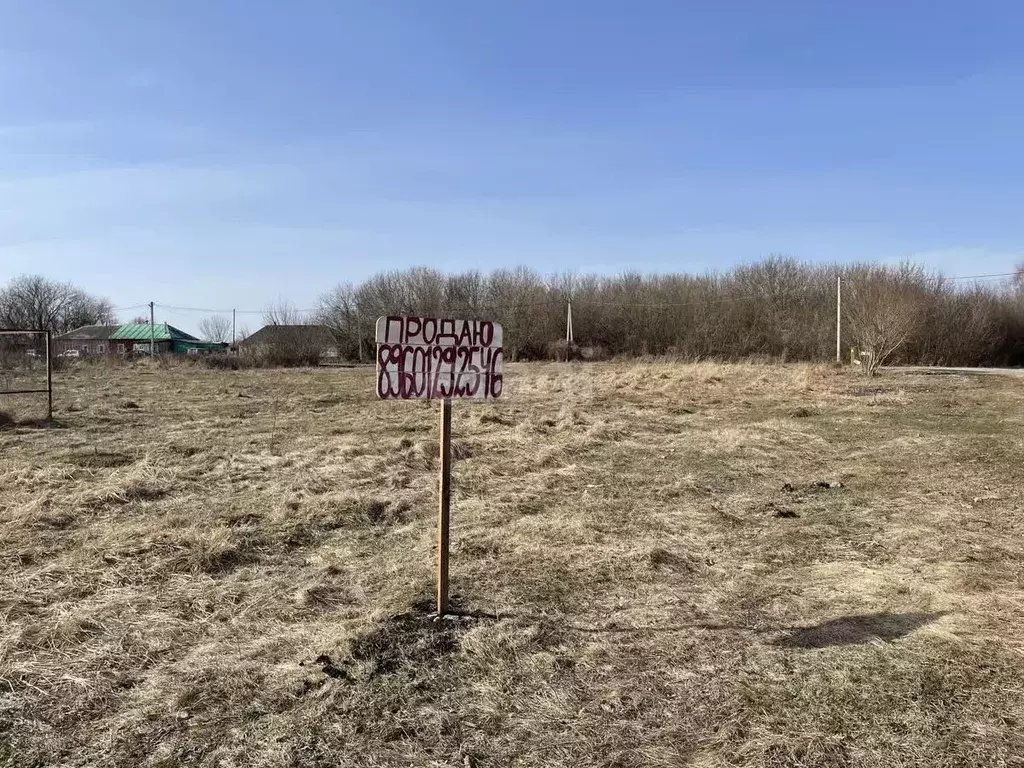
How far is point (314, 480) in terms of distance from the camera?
7.18 metres

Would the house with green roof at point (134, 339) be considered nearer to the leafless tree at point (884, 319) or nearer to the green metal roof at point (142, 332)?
the green metal roof at point (142, 332)

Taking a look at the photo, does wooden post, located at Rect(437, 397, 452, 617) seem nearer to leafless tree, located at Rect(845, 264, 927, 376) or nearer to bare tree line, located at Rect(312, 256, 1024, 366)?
leafless tree, located at Rect(845, 264, 927, 376)

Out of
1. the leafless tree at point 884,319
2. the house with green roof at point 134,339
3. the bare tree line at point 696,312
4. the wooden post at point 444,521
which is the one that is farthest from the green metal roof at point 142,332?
the wooden post at point 444,521

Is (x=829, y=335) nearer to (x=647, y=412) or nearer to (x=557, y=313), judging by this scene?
(x=557, y=313)

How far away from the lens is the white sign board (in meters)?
3.38

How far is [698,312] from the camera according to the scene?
46719 millimetres

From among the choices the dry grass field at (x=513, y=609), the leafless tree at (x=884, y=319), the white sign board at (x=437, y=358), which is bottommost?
the dry grass field at (x=513, y=609)

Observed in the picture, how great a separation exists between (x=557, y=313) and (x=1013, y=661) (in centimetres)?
4586

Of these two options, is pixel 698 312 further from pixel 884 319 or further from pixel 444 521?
pixel 444 521

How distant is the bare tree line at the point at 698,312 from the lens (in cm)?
3934

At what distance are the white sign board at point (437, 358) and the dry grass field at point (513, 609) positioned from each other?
132 centimetres

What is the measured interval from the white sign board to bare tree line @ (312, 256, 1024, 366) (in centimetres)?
3483

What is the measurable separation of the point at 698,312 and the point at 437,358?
45.6 meters

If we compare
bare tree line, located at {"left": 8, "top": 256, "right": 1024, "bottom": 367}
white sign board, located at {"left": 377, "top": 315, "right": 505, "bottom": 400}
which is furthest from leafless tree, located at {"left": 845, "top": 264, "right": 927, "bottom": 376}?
white sign board, located at {"left": 377, "top": 315, "right": 505, "bottom": 400}
